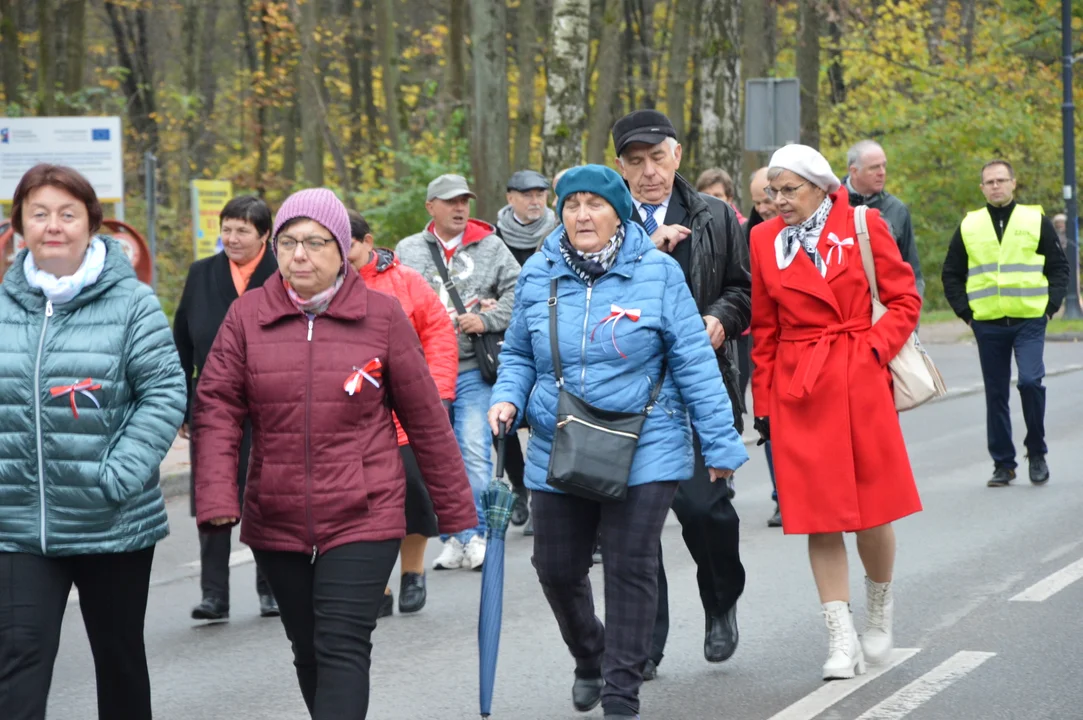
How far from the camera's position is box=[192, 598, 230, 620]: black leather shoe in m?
7.68

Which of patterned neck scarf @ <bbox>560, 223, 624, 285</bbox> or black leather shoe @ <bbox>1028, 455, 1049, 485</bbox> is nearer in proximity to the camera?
patterned neck scarf @ <bbox>560, 223, 624, 285</bbox>

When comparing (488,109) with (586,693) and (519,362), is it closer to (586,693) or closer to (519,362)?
(519,362)

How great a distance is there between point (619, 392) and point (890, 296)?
1364mm

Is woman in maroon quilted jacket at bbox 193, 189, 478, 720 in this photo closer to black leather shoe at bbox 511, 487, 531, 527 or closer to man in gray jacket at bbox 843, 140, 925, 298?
black leather shoe at bbox 511, 487, 531, 527

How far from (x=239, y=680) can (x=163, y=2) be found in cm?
3022

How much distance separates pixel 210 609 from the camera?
768 cm

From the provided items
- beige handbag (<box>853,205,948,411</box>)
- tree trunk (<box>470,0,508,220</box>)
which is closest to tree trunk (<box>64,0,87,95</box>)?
tree trunk (<box>470,0,508,220</box>)

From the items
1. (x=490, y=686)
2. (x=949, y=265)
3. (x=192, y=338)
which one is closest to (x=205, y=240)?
(x=949, y=265)

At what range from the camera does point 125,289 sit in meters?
4.61

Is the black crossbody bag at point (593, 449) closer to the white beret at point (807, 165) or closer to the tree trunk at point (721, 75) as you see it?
the white beret at point (807, 165)

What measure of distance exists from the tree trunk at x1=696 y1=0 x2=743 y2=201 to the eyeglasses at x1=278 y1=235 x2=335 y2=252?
51.1 feet

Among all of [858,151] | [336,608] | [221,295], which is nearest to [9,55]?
[858,151]

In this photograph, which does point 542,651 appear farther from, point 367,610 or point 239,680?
point 367,610

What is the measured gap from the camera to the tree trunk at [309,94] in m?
31.0
